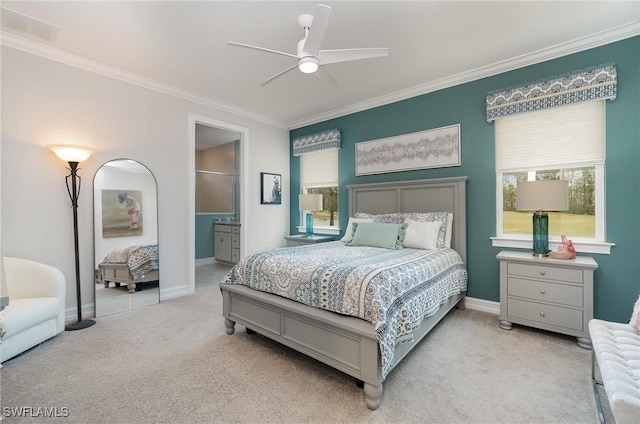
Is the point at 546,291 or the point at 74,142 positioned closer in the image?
the point at 546,291

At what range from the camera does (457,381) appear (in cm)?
195

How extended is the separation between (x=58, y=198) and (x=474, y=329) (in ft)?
14.9

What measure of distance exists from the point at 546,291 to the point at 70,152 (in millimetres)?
4762

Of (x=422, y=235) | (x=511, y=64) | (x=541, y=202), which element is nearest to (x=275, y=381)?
(x=422, y=235)

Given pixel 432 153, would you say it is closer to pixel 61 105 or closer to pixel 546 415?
pixel 546 415

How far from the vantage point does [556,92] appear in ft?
9.17

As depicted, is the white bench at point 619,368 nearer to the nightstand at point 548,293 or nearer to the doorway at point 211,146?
the nightstand at point 548,293

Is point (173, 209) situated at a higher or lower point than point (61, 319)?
higher

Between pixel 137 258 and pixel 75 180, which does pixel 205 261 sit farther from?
pixel 75 180

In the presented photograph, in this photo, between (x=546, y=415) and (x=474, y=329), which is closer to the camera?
(x=546, y=415)

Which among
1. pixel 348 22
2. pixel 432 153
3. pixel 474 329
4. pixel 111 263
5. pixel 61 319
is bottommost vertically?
pixel 474 329

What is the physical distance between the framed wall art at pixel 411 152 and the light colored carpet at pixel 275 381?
2.09m

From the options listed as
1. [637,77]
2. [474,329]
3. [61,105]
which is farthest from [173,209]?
[637,77]

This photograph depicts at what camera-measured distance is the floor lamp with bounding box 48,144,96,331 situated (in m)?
2.76
